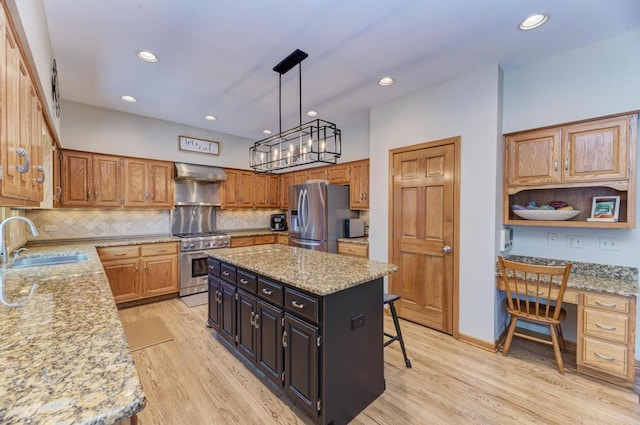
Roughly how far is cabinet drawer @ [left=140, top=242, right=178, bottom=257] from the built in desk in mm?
4593

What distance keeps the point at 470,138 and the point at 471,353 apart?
2160 millimetres

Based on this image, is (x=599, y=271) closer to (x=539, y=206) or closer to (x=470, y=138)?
(x=539, y=206)

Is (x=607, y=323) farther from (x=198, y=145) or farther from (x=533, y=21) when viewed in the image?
(x=198, y=145)

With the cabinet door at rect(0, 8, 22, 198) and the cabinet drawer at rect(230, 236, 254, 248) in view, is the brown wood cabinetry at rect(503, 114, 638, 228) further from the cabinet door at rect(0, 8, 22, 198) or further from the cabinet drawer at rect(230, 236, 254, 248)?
the cabinet drawer at rect(230, 236, 254, 248)

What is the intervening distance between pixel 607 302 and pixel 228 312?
126 inches

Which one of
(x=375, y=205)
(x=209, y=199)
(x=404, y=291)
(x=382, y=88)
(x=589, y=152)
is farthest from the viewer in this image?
(x=209, y=199)

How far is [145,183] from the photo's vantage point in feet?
13.8

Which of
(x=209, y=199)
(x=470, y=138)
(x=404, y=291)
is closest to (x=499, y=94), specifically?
(x=470, y=138)

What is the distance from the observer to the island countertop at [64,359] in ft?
2.11

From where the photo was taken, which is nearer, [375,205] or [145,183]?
[375,205]

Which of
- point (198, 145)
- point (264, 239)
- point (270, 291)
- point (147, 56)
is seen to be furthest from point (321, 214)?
point (147, 56)

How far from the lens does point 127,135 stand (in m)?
4.05

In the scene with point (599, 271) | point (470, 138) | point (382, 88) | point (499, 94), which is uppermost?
point (382, 88)

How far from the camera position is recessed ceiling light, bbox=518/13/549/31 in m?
1.99
